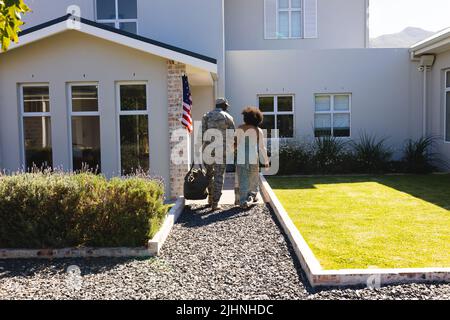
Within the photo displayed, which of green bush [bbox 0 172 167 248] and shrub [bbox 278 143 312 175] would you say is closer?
green bush [bbox 0 172 167 248]

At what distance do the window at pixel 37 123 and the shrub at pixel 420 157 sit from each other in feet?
34.0

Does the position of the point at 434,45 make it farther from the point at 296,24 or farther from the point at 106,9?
the point at 106,9

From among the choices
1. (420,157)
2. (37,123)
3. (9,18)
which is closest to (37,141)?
(37,123)

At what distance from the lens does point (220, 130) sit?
8.96 m

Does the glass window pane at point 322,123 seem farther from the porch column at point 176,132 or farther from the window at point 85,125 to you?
the window at point 85,125

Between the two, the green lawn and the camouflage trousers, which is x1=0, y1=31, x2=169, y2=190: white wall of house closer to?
the camouflage trousers

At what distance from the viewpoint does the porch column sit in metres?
10.4

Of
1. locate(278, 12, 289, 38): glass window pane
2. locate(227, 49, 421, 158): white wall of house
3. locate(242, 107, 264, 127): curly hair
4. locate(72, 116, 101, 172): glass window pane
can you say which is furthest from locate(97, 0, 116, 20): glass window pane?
locate(242, 107, 264, 127): curly hair

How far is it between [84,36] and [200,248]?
249 inches

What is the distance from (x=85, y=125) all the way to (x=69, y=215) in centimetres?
482

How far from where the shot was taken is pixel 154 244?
6191 millimetres

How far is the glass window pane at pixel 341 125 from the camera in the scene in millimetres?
15602

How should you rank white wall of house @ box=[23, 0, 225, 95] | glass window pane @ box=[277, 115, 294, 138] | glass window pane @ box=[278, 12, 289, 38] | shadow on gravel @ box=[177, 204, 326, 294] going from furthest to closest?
glass window pane @ box=[278, 12, 289, 38]
glass window pane @ box=[277, 115, 294, 138]
white wall of house @ box=[23, 0, 225, 95]
shadow on gravel @ box=[177, 204, 326, 294]

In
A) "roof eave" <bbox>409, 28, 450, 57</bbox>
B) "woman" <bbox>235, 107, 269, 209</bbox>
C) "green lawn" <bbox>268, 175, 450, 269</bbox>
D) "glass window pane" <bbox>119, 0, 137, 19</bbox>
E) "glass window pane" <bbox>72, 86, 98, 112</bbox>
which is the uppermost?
"glass window pane" <bbox>119, 0, 137, 19</bbox>
